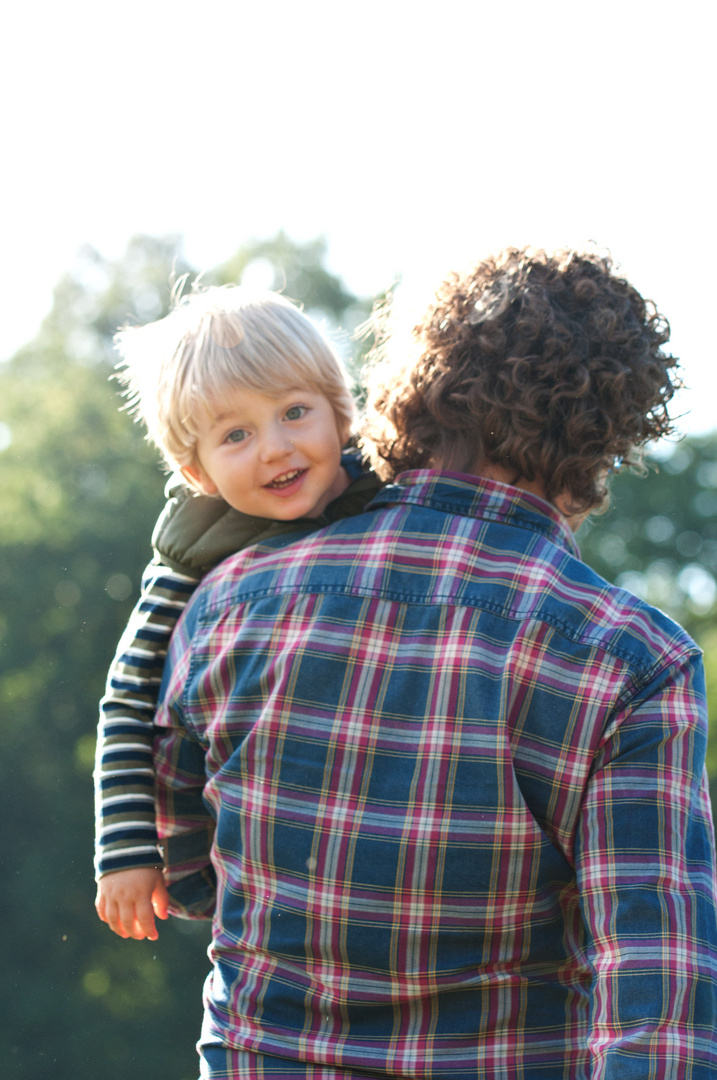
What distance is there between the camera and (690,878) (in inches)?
44.8

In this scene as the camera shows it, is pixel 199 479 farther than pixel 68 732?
No

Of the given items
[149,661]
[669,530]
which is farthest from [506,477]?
[669,530]

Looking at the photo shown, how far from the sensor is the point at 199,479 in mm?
1831

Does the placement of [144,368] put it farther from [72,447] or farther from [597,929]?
[72,447]

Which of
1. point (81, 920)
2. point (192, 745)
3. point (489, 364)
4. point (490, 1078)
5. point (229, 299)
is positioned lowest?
point (81, 920)

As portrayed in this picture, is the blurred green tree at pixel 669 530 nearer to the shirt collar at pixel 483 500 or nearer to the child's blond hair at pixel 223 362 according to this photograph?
→ the child's blond hair at pixel 223 362

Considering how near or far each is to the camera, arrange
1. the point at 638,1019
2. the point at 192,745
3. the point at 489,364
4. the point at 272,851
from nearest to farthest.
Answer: the point at 638,1019
the point at 272,851
the point at 489,364
the point at 192,745

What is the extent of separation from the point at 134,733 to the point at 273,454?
0.46m

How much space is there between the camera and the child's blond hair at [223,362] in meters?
1.74

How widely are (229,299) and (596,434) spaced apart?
73 cm

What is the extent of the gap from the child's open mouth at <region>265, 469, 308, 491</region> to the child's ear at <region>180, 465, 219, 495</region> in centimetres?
14

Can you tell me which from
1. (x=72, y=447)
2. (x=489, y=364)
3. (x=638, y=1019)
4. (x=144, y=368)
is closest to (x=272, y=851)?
(x=638, y=1019)

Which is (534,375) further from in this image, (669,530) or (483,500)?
(669,530)

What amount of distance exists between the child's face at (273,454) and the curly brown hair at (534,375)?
18 cm
